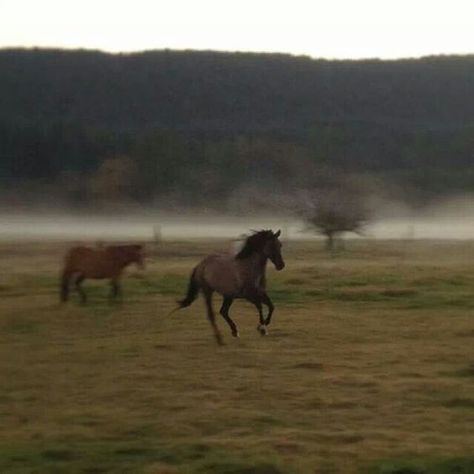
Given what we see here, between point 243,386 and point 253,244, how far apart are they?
451cm

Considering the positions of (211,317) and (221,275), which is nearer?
(211,317)

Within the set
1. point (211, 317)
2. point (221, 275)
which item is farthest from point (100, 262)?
point (211, 317)

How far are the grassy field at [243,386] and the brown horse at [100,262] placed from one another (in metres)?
0.52

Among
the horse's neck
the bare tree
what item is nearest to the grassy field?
the horse's neck

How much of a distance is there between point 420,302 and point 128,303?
5143 millimetres

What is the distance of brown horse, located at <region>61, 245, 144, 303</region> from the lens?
20922 millimetres

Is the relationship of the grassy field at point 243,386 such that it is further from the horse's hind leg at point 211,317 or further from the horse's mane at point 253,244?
the horse's mane at point 253,244

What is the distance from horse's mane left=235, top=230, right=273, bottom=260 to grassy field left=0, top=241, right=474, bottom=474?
1123mm

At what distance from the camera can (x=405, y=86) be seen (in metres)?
99.4

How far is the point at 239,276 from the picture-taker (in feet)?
52.0

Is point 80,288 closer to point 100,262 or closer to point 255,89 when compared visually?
point 100,262

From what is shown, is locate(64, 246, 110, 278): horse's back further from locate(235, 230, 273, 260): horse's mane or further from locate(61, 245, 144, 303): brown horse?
locate(235, 230, 273, 260): horse's mane

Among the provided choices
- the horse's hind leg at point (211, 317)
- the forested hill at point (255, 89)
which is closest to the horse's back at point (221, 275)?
the horse's hind leg at point (211, 317)

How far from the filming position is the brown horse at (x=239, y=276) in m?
15.9
